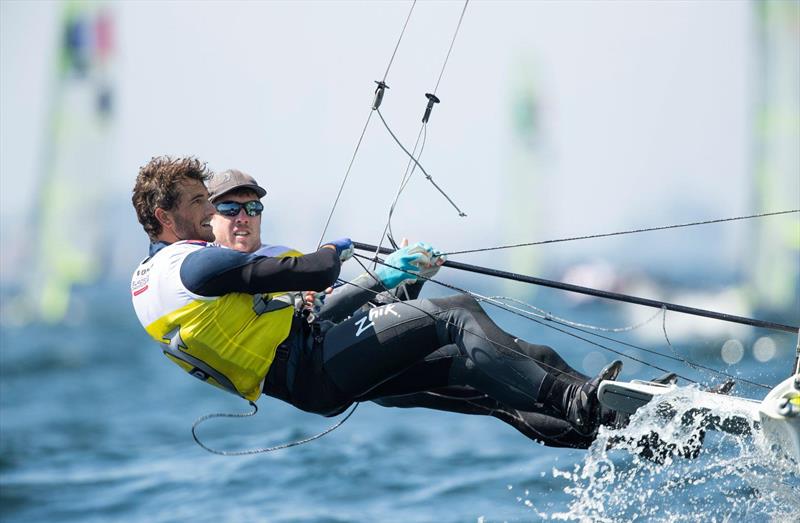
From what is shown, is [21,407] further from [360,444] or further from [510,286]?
[510,286]

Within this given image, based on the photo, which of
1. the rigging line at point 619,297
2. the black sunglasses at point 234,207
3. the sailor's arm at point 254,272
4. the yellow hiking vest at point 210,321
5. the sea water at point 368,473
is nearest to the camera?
the sailor's arm at point 254,272

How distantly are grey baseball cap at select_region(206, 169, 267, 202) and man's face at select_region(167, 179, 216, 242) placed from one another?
0.05m

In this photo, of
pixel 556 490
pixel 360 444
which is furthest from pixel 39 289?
pixel 556 490

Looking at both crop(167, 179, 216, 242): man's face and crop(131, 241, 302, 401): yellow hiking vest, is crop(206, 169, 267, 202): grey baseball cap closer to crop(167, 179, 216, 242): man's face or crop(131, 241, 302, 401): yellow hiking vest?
crop(167, 179, 216, 242): man's face

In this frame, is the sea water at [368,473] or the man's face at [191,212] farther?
the sea water at [368,473]

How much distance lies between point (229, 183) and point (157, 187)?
252 mm

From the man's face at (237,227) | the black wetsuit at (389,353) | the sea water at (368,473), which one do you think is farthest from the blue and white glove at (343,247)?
the sea water at (368,473)

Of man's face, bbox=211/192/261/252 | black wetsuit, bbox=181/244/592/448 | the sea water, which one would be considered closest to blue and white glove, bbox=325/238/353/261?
black wetsuit, bbox=181/244/592/448

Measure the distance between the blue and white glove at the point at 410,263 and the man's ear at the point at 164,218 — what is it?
76 centimetres

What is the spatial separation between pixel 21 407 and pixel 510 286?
31.5 metres

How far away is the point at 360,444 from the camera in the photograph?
957 centimetres

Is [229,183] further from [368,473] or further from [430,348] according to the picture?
[368,473]

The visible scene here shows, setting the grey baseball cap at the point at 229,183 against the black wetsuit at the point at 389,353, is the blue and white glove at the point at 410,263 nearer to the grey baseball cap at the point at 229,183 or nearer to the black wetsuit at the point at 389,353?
the black wetsuit at the point at 389,353

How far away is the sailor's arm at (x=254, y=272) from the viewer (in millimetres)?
4031
